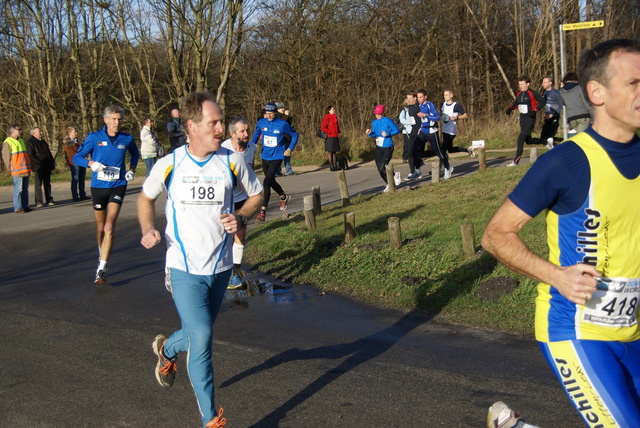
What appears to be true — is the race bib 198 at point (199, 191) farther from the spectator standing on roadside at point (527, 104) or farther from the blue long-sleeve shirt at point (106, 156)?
the spectator standing on roadside at point (527, 104)

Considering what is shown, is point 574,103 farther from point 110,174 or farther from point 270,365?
point 270,365

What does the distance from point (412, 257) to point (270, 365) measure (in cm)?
366

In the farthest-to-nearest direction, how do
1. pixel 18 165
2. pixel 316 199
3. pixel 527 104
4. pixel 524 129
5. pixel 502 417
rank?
pixel 18 165 < pixel 524 129 < pixel 527 104 < pixel 316 199 < pixel 502 417

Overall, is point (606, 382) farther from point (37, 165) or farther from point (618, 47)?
point (37, 165)

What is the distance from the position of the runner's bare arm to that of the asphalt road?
1928mm

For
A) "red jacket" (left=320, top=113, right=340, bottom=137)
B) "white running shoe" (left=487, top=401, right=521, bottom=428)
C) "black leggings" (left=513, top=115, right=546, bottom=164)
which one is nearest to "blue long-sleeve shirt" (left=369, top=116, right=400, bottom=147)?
"black leggings" (left=513, top=115, right=546, bottom=164)

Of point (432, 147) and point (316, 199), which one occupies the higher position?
point (432, 147)

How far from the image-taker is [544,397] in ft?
15.7

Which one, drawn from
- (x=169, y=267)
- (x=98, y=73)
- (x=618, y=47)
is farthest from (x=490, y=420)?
(x=98, y=73)

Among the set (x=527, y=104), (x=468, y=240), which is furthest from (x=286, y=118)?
(x=468, y=240)

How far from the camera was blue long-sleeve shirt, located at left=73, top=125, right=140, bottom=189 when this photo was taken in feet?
30.1

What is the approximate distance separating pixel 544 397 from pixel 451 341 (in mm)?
1552

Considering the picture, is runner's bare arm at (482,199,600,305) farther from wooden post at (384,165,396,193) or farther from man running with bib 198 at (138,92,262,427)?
wooden post at (384,165,396,193)

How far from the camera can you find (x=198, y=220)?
177 inches
